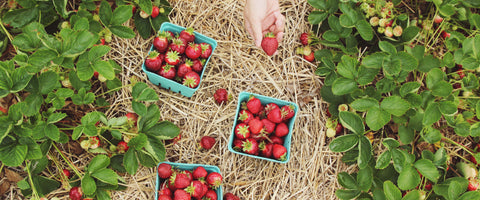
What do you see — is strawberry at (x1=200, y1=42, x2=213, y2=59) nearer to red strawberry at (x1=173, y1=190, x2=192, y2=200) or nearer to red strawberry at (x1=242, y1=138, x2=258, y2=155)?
red strawberry at (x1=242, y1=138, x2=258, y2=155)

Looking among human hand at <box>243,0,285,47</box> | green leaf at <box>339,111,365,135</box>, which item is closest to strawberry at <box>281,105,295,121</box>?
green leaf at <box>339,111,365,135</box>

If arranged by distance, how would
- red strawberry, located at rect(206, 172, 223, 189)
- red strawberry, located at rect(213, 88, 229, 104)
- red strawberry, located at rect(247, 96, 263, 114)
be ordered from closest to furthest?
red strawberry, located at rect(206, 172, 223, 189), red strawberry, located at rect(247, 96, 263, 114), red strawberry, located at rect(213, 88, 229, 104)

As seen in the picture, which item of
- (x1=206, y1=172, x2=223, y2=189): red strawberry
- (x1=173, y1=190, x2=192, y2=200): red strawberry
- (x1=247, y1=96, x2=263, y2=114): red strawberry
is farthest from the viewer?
(x1=247, y1=96, x2=263, y2=114): red strawberry

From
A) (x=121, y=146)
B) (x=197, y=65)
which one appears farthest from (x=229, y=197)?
(x=197, y=65)

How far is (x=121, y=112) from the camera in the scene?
6.10ft

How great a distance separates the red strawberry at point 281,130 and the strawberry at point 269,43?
1.34 ft

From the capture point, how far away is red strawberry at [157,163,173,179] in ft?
5.47

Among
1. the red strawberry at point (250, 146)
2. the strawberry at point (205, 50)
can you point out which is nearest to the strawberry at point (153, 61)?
the strawberry at point (205, 50)

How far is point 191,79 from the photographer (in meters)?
1.73

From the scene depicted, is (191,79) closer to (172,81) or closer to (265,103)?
(172,81)

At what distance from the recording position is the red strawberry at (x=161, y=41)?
1.75 meters

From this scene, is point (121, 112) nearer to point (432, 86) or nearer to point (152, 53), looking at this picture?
point (152, 53)

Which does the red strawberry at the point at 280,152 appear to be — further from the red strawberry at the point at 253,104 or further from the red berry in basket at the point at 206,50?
the red berry in basket at the point at 206,50

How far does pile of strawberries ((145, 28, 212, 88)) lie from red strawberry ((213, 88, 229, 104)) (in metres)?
0.16
